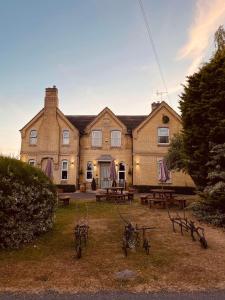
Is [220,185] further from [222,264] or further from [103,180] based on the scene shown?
[103,180]

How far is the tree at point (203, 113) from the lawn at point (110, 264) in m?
3.96

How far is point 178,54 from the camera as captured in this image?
55.1 feet

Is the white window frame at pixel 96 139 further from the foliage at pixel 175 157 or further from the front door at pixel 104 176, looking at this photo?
the foliage at pixel 175 157

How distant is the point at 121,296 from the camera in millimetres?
5844

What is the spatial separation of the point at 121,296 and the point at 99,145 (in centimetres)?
2693

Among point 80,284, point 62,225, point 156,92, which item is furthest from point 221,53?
point 156,92

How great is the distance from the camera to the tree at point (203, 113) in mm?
13648

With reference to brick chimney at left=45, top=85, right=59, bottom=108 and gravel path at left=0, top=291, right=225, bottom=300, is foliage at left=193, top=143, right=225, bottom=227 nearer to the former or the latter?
gravel path at left=0, top=291, right=225, bottom=300

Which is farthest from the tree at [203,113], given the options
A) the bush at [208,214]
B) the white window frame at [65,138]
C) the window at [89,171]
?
the white window frame at [65,138]

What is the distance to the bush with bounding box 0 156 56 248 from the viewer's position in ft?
30.2

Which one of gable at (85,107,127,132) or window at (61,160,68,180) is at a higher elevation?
gable at (85,107,127,132)

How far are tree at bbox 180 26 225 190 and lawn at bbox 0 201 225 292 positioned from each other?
396 cm

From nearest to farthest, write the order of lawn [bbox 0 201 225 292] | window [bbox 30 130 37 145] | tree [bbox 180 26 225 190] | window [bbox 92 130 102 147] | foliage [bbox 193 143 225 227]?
1. lawn [bbox 0 201 225 292]
2. foliage [bbox 193 143 225 227]
3. tree [bbox 180 26 225 190]
4. window [bbox 92 130 102 147]
5. window [bbox 30 130 37 145]

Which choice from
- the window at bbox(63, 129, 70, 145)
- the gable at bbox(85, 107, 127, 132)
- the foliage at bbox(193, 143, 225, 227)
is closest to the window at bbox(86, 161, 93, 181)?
the window at bbox(63, 129, 70, 145)
